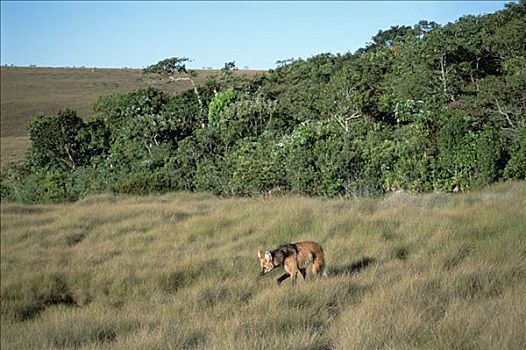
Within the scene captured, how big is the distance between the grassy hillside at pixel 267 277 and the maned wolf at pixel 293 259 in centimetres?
23

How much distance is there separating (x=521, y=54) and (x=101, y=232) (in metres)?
14.7

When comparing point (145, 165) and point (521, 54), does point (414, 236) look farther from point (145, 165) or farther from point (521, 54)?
point (145, 165)

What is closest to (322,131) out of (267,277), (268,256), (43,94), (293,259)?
(267,277)

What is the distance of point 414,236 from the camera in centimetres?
1030

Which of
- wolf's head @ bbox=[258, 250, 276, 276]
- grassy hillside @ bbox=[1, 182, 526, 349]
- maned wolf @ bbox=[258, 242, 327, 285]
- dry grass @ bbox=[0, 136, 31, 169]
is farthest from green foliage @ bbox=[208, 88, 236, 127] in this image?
wolf's head @ bbox=[258, 250, 276, 276]

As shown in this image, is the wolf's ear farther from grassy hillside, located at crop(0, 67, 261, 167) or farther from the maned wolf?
grassy hillside, located at crop(0, 67, 261, 167)

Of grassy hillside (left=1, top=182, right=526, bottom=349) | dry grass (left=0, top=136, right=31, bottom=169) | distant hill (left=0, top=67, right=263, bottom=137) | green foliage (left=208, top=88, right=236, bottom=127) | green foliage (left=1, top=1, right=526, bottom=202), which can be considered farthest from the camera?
distant hill (left=0, top=67, right=263, bottom=137)

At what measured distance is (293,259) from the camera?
7480mm

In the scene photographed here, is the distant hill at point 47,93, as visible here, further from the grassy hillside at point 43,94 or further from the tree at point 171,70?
the tree at point 171,70

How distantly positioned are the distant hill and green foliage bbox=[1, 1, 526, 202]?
44.7 ft

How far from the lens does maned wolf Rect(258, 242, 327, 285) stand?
7.39 meters

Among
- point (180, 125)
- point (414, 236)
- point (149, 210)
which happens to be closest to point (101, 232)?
point (149, 210)

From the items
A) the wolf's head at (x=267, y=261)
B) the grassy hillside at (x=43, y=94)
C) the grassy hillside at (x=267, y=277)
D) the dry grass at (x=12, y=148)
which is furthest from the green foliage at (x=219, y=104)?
the wolf's head at (x=267, y=261)

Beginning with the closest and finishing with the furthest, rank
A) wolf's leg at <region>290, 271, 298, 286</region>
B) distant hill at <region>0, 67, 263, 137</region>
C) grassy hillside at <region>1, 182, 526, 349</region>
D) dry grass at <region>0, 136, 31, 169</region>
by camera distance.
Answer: grassy hillside at <region>1, 182, 526, 349</region>
wolf's leg at <region>290, 271, 298, 286</region>
dry grass at <region>0, 136, 31, 169</region>
distant hill at <region>0, 67, 263, 137</region>
